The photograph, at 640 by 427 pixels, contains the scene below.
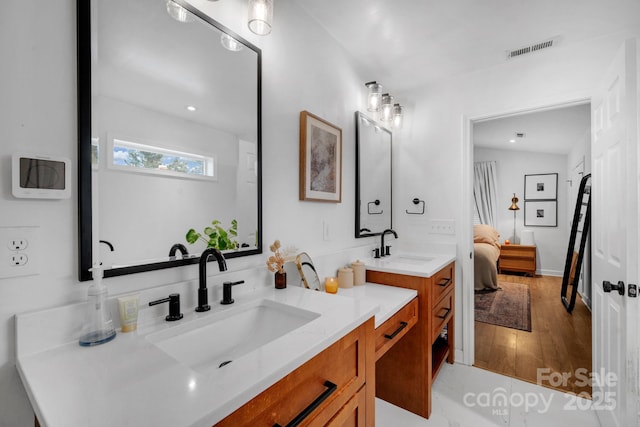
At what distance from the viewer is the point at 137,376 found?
628 millimetres

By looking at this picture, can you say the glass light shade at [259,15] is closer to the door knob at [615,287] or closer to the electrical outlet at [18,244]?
the electrical outlet at [18,244]

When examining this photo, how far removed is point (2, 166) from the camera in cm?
74

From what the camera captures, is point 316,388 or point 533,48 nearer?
point 316,388

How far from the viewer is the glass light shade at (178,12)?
3.60 ft

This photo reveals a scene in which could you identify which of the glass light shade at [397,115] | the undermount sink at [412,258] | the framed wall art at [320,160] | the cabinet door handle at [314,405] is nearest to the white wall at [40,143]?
the cabinet door handle at [314,405]

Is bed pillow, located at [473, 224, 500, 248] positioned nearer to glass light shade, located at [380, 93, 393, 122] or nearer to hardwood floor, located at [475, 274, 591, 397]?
hardwood floor, located at [475, 274, 591, 397]

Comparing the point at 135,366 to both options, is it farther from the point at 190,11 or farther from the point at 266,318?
the point at 190,11

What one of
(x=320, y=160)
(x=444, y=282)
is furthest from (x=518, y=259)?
(x=320, y=160)

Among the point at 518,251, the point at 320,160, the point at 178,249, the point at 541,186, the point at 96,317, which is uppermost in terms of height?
the point at 541,186

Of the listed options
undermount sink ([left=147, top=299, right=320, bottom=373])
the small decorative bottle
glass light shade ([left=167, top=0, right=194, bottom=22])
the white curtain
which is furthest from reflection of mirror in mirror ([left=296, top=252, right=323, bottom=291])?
the white curtain

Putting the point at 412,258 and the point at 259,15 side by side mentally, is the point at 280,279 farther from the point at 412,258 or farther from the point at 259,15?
the point at 412,258

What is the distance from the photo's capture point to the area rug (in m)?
3.20

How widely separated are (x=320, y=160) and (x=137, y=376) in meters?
1.41

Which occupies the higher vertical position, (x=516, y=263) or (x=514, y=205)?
(x=514, y=205)
